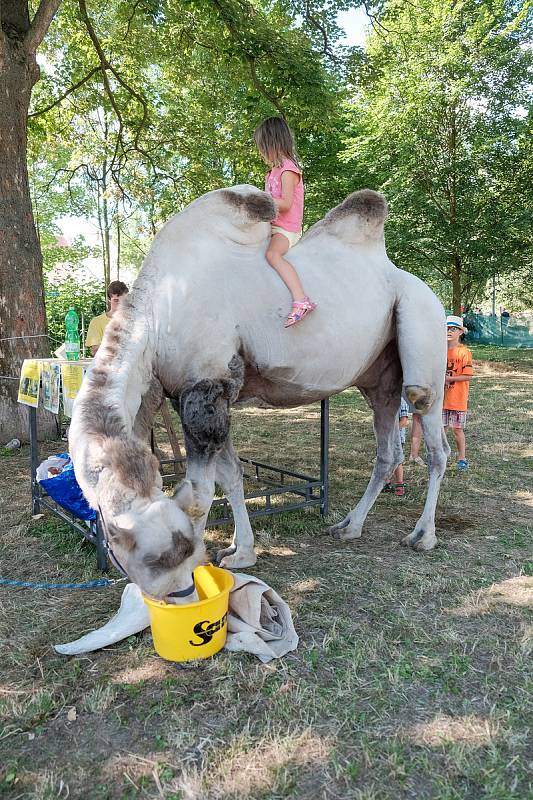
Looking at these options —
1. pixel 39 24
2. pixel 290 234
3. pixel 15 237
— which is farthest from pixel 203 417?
pixel 39 24

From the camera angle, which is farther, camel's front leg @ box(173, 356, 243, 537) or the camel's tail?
the camel's tail

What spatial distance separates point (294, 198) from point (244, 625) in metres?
2.64

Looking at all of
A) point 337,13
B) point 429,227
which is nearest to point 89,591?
point 337,13

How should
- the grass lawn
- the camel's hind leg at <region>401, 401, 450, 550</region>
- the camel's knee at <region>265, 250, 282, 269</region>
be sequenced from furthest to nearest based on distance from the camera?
the camel's hind leg at <region>401, 401, 450, 550</region>
the camel's knee at <region>265, 250, 282, 269</region>
the grass lawn

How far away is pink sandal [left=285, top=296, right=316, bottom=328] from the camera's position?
323cm

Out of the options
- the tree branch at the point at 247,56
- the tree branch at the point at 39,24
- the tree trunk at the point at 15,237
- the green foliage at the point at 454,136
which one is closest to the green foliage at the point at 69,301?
the green foliage at the point at 454,136

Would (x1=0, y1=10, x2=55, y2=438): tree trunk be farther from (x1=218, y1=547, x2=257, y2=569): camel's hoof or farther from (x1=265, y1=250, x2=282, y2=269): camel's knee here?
(x1=265, y1=250, x2=282, y2=269): camel's knee

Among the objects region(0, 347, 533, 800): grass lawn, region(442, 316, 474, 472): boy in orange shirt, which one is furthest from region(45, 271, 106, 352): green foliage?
region(0, 347, 533, 800): grass lawn

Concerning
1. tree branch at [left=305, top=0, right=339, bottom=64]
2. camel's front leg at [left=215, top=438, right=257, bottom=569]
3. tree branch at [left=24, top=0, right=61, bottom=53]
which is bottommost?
camel's front leg at [left=215, top=438, right=257, bottom=569]

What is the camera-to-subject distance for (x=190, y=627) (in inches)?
98.5

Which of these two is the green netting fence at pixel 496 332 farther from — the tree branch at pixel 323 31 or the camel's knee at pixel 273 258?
the camel's knee at pixel 273 258

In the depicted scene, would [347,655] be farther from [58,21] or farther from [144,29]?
[58,21]

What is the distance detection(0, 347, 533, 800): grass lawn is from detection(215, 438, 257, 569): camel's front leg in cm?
14

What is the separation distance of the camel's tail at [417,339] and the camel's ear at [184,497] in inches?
86.9
